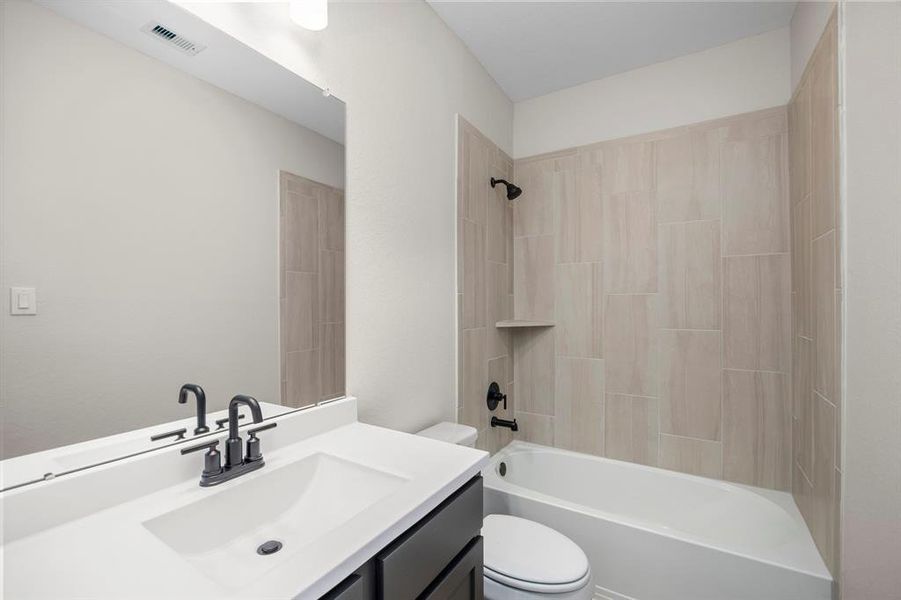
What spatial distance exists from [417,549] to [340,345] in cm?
70

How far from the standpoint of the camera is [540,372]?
253cm

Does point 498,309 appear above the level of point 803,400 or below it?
above

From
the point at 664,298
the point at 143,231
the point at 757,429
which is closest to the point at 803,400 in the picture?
the point at 757,429

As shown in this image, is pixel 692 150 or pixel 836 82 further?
pixel 692 150

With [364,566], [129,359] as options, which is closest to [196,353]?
[129,359]

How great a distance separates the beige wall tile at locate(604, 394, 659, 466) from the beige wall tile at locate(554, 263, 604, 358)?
30 centimetres

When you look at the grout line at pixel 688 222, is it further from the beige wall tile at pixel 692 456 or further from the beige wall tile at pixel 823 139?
the beige wall tile at pixel 692 456

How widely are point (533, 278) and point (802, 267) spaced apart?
1.30 meters

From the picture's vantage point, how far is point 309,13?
3.61ft

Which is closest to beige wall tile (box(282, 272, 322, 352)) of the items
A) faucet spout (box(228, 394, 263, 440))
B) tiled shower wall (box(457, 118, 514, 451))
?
faucet spout (box(228, 394, 263, 440))

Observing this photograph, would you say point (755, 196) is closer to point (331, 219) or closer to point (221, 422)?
point (331, 219)

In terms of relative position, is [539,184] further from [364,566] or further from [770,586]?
[364,566]

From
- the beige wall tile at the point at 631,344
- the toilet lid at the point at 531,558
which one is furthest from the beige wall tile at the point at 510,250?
the toilet lid at the point at 531,558

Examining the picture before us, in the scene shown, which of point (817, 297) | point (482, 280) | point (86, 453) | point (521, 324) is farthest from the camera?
point (521, 324)
